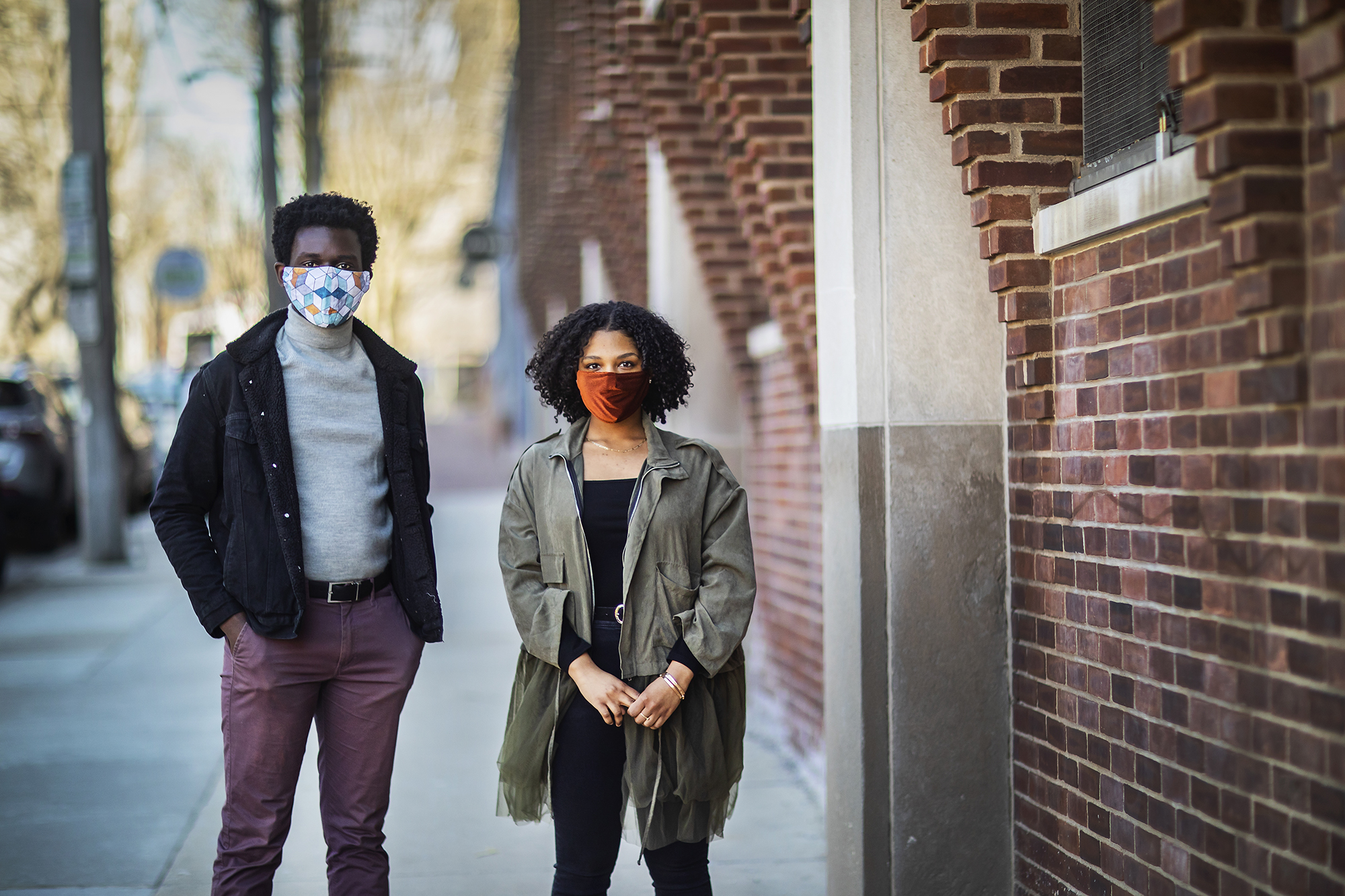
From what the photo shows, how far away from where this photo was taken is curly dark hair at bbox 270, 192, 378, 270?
3428 millimetres

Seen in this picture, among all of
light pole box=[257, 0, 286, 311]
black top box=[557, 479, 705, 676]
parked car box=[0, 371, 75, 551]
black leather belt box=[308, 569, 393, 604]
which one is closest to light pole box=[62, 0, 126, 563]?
parked car box=[0, 371, 75, 551]

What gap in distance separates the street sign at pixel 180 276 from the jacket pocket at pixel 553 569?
464 inches

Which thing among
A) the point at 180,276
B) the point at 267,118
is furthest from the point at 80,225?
the point at 267,118

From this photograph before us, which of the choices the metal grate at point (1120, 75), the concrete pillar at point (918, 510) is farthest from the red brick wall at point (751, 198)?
the metal grate at point (1120, 75)

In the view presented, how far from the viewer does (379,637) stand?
338cm

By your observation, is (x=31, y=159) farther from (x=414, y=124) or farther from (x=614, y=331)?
(x=614, y=331)

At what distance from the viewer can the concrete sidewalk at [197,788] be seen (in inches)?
192

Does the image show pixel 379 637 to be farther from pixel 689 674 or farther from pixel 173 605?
pixel 173 605

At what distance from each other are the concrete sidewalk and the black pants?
151 centimetres

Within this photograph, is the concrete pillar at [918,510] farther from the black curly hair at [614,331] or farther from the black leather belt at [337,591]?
the black leather belt at [337,591]

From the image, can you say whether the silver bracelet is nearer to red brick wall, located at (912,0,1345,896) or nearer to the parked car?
red brick wall, located at (912,0,1345,896)

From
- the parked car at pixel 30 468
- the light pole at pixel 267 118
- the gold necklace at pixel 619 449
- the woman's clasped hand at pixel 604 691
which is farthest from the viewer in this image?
the light pole at pixel 267 118

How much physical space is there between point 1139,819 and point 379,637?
6.16ft

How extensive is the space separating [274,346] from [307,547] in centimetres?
52
